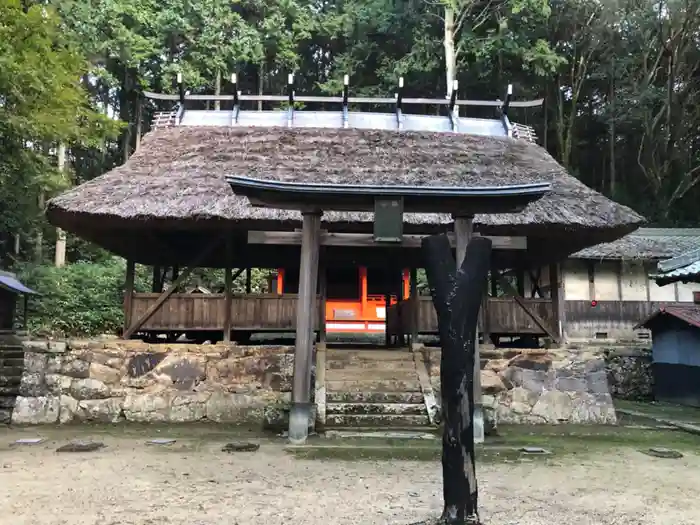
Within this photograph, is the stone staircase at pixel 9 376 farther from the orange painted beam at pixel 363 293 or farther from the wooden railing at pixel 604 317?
the wooden railing at pixel 604 317

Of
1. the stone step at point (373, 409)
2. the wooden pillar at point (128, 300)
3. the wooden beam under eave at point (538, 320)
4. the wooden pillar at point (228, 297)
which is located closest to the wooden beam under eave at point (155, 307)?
the wooden pillar at point (128, 300)

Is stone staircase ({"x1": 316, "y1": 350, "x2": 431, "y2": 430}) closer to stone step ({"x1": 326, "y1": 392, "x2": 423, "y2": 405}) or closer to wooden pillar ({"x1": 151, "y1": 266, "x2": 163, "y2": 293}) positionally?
stone step ({"x1": 326, "y1": 392, "x2": 423, "y2": 405})

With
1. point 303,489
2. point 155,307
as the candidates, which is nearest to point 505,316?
point 155,307

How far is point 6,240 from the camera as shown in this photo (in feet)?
64.6

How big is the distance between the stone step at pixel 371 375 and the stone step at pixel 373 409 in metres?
0.68

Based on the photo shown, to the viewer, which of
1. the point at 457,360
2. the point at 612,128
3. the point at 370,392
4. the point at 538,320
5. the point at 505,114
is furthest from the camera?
the point at 612,128

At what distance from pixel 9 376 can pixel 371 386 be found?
589 centimetres

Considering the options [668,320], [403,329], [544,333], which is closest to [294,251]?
[403,329]

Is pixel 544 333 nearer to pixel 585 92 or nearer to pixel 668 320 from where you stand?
pixel 668 320

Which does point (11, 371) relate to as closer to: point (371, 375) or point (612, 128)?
point (371, 375)

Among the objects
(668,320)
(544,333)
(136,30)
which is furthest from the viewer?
(136,30)

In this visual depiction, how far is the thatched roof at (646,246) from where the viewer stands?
58.1 feet

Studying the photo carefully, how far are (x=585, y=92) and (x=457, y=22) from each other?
831 cm

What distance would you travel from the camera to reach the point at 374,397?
8508 mm
